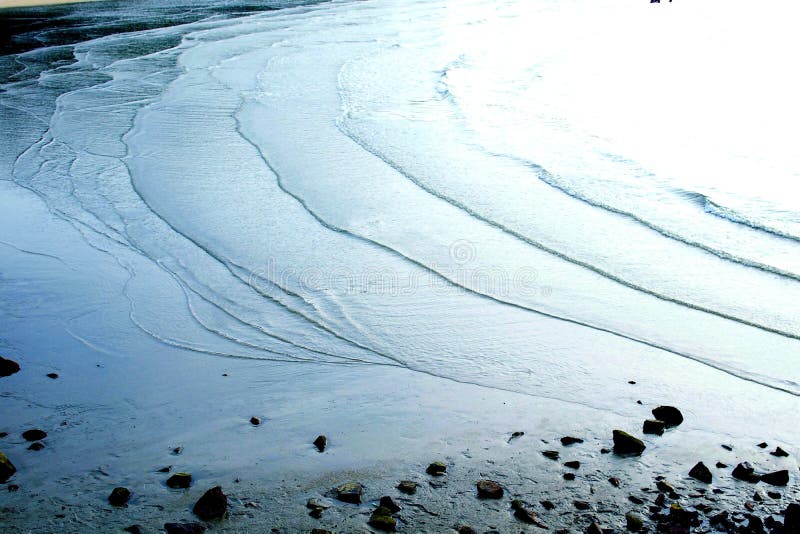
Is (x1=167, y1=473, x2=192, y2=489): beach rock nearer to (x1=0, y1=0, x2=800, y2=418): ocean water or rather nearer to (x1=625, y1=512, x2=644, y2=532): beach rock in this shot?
(x1=0, y1=0, x2=800, y2=418): ocean water

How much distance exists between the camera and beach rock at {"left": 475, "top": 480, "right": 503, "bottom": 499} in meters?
3.91

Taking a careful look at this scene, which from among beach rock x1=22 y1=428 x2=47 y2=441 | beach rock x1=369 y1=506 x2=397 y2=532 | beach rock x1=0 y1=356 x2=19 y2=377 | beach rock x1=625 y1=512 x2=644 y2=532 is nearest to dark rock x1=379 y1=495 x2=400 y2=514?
beach rock x1=369 y1=506 x2=397 y2=532

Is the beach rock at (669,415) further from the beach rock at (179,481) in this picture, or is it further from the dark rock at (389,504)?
the beach rock at (179,481)

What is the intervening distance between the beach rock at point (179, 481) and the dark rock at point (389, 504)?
0.97 meters

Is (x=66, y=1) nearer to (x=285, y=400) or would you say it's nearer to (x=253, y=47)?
(x=253, y=47)

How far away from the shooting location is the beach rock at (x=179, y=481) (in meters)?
4.00

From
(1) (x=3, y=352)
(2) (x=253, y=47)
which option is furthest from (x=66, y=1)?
(1) (x=3, y=352)

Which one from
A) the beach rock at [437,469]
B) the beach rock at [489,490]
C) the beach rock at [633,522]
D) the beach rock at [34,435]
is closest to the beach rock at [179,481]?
the beach rock at [34,435]

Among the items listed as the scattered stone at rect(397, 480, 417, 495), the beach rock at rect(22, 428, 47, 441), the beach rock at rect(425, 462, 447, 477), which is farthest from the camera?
the beach rock at rect(22, 428, 47, 441)

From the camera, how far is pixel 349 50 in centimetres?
2206

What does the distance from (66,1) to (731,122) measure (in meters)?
42.6

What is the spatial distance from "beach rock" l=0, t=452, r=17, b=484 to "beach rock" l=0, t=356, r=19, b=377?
1.24 metres

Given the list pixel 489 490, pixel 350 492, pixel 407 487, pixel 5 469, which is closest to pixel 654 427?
pixel 489 490

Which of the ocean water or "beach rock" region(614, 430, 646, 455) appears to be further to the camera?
the ocean water
